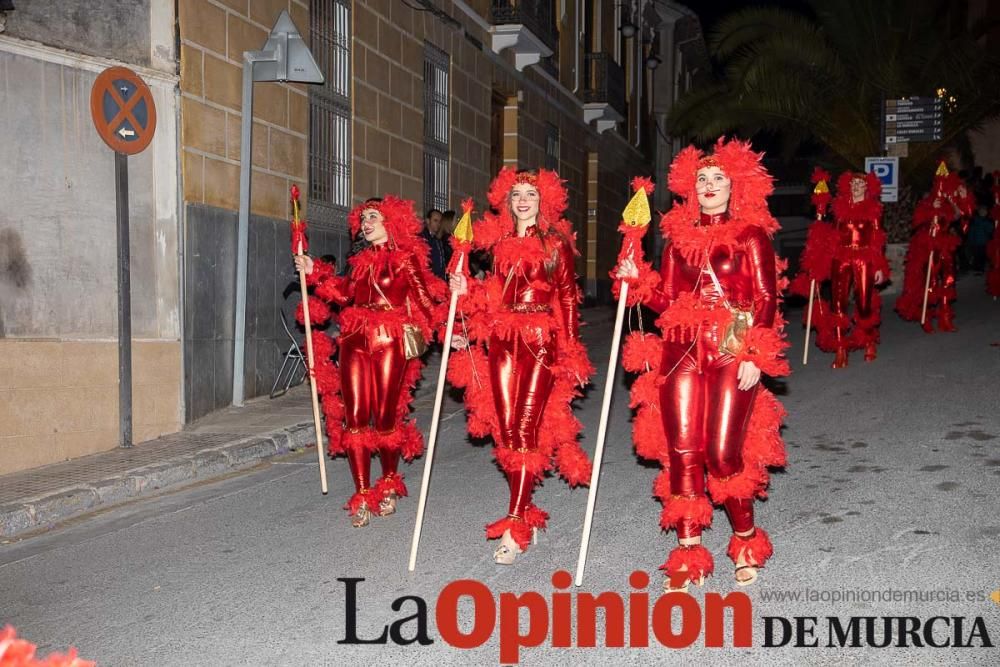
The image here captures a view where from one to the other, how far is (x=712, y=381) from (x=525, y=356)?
1.14m

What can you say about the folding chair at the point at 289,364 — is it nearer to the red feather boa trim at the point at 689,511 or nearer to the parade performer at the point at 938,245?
the red feather boa trim at the point at 689,511

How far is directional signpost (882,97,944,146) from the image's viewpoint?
64.0 feet

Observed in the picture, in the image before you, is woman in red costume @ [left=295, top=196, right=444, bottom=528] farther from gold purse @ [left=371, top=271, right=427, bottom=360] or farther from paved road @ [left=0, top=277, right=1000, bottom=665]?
paved road @ [left=0, top=277, right=1000, bottom=665]

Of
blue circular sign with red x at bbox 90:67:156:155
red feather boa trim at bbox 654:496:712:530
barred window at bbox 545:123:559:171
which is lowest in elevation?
red feather boa trim at bbox 654:496:712:530

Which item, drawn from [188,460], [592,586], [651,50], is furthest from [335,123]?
[651,50]

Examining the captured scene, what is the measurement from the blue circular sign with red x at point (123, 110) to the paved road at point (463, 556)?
2.90 metres

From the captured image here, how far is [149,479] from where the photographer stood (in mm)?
7871

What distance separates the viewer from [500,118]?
68.0 ft

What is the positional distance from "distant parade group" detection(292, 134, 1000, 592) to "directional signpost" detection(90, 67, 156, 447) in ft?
7.55

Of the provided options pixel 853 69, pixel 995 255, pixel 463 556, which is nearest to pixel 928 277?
pixel 995 255

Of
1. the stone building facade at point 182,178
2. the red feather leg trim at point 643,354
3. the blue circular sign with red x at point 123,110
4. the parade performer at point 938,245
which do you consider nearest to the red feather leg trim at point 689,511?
the red feather leg trim at point 643,354

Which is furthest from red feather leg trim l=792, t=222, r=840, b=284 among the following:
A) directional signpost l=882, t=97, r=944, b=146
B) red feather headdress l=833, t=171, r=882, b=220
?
directional signpost l=882, t=97, r=944, b=146

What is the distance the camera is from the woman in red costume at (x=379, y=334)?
6.60m

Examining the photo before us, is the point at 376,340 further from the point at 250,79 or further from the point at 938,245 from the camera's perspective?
the point at 938,245
